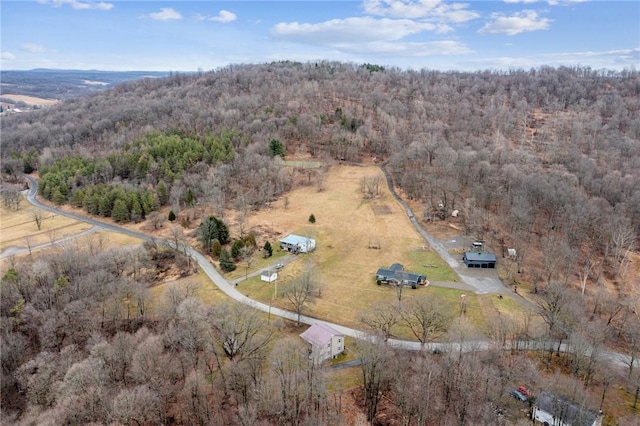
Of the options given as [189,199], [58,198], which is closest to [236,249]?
[189,199]

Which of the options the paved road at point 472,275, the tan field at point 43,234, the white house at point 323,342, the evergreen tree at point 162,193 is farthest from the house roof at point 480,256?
the evergreen tree at point 162,193

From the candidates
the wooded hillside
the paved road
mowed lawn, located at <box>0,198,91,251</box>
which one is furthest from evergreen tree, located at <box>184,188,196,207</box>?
the paved road

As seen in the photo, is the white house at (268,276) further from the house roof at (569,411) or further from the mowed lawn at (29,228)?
the mowed lawn at (29,228)

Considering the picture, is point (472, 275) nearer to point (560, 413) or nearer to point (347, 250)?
point (347, 250)

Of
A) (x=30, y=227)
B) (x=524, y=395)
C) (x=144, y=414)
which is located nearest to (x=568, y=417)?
(x=524, y=395)

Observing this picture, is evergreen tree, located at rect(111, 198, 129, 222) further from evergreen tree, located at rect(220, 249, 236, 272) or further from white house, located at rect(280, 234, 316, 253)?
white house, located at rect(280, 234, 316, 253)

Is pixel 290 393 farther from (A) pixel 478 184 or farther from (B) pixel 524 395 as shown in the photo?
(A) pixel 478 184
